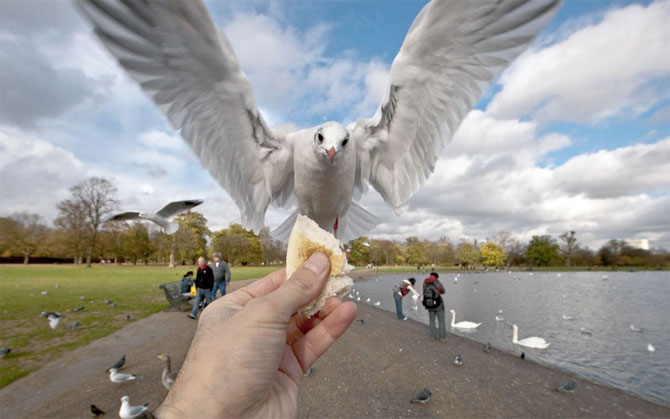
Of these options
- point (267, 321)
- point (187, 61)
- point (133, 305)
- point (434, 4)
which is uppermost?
point (434, 4)

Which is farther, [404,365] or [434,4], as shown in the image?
[404,365]

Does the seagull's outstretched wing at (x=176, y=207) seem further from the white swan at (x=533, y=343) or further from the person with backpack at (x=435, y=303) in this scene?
Result: the white swan at (x=533, y=343)

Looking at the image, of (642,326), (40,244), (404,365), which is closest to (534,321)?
(642,326)

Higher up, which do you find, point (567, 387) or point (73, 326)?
point (73, 326)

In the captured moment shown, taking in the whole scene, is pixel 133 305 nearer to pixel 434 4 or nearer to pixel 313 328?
pixel 313 328

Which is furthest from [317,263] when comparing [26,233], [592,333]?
[26,233]

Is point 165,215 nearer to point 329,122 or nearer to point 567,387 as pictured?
point 329,122
